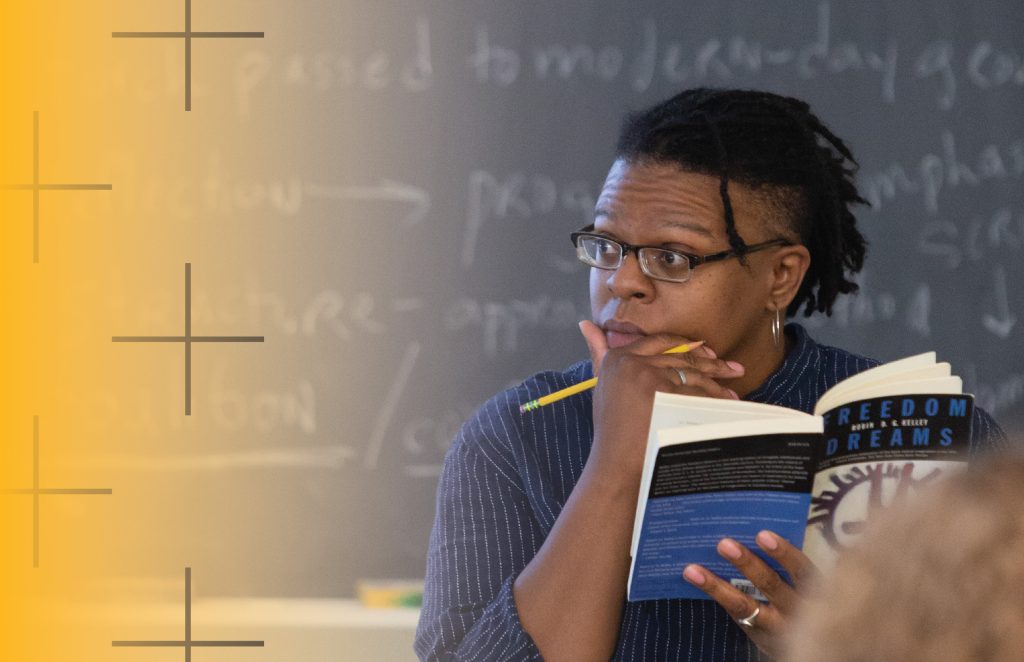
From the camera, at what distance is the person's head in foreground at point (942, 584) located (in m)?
0.42

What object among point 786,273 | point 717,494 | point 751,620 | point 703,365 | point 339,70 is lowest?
point 751,620

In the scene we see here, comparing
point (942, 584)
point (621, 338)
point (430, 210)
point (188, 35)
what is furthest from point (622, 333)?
point (188, 35)

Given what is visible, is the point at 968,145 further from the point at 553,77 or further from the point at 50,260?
the point at 50,260

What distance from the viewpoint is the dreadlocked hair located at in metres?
1.69

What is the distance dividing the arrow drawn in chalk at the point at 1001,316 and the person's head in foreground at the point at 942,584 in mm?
2610

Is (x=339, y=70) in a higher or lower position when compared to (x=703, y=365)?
higher

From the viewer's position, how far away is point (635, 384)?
1528 millimetres

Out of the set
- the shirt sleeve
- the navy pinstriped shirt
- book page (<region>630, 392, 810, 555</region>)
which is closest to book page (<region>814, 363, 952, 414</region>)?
book page (<region>630, 392, 810, 555</region>)

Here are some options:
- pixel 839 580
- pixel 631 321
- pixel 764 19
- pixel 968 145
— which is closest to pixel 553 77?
pixel 764 19

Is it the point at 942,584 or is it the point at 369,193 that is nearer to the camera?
the point at 942,584

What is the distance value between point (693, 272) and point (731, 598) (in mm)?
425

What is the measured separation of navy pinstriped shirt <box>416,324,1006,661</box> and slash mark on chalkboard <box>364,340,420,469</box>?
1.19 meters

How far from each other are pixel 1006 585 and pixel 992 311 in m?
2.64

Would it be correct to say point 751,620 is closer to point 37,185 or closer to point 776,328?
point 776,328
